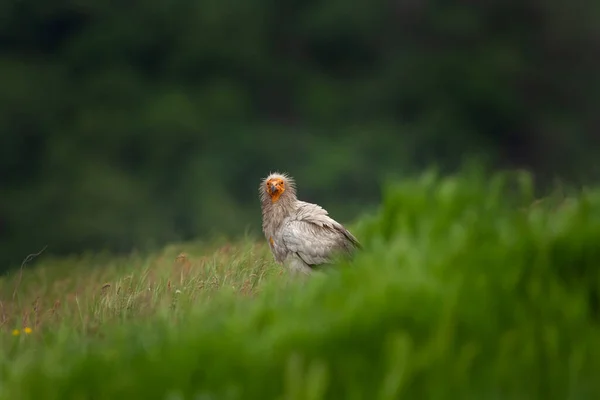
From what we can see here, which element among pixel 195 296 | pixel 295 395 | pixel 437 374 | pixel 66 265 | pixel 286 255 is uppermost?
pixel 66 265

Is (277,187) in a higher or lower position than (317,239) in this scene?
higher

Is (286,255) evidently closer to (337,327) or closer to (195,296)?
(195,296)

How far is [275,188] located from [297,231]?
13.4 inches

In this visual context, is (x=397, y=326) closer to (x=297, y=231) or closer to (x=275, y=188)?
(x=297, y=231)

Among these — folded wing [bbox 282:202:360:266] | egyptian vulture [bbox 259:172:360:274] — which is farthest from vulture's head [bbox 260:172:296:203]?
folded wing [bbox 282:202:360:266]

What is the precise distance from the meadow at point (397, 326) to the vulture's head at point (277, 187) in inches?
48.8

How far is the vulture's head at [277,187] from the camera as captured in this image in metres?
5.54

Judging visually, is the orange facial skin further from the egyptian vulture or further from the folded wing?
the folded wing

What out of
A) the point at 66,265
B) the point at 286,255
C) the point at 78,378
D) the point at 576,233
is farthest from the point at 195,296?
the point at 66,265

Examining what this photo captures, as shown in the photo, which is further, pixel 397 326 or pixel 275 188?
pixel 275 188

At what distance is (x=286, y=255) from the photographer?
5289 millimetres

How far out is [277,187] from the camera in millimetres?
5523

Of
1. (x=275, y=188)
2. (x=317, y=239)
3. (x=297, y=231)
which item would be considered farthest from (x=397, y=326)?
(x=275, y=188)

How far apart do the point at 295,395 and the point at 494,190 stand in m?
1.49
